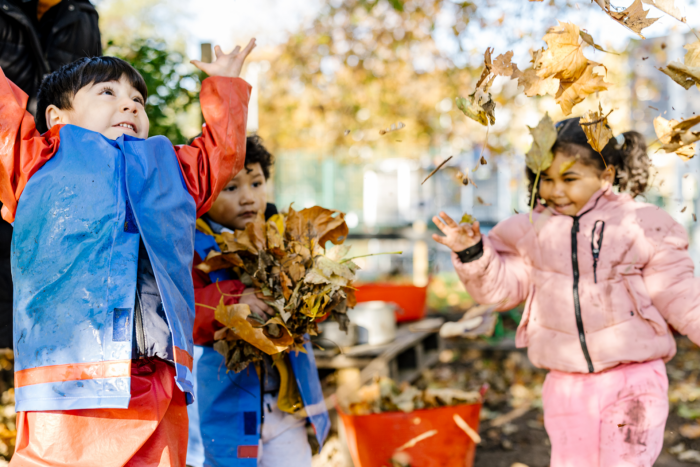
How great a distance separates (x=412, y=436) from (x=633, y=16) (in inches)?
83.0

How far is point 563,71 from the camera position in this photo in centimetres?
190

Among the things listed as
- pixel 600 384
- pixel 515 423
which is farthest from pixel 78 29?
pixel 515 423

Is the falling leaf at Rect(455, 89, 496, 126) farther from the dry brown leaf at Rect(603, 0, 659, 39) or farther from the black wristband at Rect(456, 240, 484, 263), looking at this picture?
the black wristband at Rect(456, 240, 484, 263)

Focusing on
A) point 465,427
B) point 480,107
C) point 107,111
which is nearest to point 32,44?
point 107,111

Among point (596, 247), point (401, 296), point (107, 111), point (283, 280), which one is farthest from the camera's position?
point (401, 296)

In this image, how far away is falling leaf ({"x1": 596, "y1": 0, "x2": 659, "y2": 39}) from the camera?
1.70 meters

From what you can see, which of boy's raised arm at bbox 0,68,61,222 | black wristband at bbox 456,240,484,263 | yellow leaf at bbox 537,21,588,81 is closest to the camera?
boy's raised arm at bbox 0,68,61,222

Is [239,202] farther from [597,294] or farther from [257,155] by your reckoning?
[597,294]

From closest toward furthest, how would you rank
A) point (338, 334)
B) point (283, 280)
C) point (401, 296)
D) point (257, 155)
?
point (283, 280), point (257, 155), point (338, 334), point (401, 296)

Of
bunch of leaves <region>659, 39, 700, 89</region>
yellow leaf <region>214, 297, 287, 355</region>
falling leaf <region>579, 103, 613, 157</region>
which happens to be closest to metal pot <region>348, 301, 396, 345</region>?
yellow leaf <region>214, 297, 287, 355</region>

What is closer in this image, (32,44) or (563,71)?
(563,71)

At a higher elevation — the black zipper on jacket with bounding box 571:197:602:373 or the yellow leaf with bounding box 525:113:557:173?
the yellow leaf with bounding box 525:113:557:173

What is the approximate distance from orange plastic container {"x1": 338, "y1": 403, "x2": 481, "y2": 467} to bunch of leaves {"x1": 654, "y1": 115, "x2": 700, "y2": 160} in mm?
1631

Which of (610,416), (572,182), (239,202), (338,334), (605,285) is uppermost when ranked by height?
(572,182)
